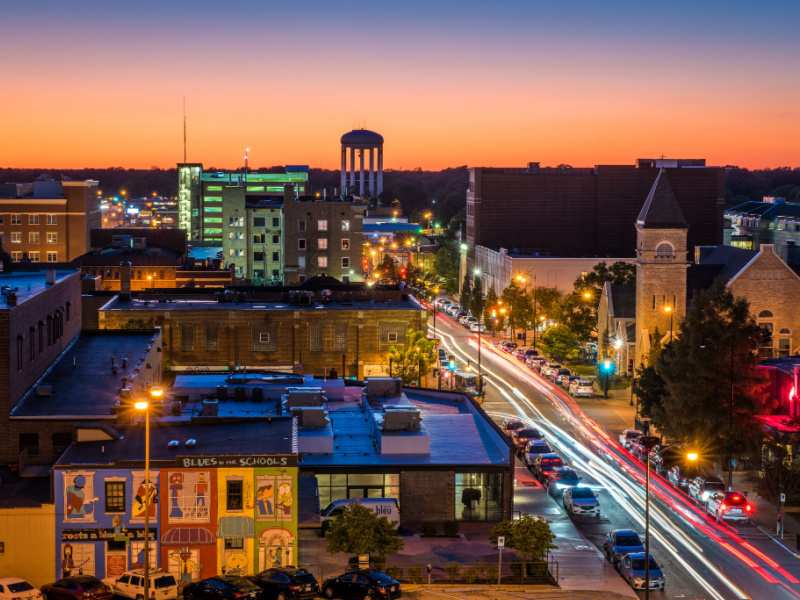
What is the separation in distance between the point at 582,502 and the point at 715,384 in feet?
53.2

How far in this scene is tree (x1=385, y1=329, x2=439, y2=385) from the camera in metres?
86.2

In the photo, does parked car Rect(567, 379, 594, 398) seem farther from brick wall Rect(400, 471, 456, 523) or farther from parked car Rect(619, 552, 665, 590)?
parked car Rect(619, 552, 665, 590)

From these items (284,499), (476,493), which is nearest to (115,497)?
(284,499)

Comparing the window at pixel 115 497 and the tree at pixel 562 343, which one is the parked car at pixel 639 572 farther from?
the tree at pixel 562 343

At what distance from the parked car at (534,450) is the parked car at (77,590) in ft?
107

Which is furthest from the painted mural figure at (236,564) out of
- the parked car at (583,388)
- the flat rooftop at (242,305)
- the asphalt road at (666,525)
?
the parked car at (583,388)

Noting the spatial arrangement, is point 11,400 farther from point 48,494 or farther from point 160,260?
point 160,260

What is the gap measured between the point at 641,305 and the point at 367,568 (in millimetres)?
68144

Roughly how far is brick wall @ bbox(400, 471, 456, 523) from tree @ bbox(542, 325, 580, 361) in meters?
62.9

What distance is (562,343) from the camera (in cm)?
11738

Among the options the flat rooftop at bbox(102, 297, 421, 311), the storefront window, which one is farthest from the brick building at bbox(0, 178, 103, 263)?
the storefront window

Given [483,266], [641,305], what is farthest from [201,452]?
[483,266]

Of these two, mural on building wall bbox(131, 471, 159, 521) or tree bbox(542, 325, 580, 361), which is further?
tree bbox(542, 325, 580, 361)

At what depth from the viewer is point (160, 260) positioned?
138125mm
